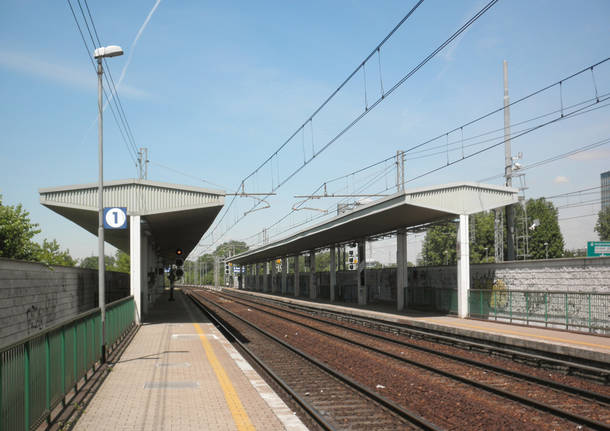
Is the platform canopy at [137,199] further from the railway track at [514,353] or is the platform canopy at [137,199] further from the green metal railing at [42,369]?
the green metal railing at [42,369]

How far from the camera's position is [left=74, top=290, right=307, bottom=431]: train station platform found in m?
7.78

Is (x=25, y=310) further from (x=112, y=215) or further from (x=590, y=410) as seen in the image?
(x=590, y=410)

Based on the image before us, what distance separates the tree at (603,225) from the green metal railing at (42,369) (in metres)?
128

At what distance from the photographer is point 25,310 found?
452 inches

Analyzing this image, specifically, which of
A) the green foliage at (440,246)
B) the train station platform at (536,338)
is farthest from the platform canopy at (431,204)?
the green foliage at (440,246)

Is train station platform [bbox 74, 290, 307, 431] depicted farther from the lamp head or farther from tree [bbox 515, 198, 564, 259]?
tree [bbox 515, 198, 564, 259]

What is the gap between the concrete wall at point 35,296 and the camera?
33.7 feet

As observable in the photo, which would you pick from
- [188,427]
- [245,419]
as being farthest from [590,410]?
[188,427]

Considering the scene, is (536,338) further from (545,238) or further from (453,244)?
(453,244)

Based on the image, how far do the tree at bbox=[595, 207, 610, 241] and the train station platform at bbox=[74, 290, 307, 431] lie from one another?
404 feet

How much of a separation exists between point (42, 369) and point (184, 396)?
9.93 feet

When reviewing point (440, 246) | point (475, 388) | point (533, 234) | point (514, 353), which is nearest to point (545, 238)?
point (533, 234)

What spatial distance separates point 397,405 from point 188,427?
3.24m

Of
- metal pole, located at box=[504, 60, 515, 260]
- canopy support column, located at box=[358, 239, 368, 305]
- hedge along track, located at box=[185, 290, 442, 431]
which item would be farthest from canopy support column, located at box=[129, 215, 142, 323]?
canopy support column, located at box=[358, 239, 368, 305]
